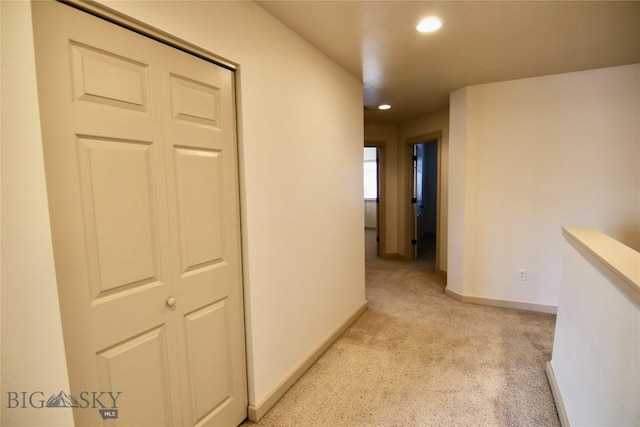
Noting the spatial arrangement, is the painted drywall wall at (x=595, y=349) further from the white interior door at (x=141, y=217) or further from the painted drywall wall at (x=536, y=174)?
the white interior door at (x=141, y=217)

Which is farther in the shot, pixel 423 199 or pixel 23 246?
pixel 423 199

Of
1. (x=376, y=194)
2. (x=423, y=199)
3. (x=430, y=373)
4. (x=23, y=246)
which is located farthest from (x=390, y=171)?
(x=23, y=246)

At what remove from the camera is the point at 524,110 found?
10.9 ft

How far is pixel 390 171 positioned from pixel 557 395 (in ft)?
13.7

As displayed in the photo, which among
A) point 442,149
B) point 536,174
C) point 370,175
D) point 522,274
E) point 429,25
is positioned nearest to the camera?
point 429,25

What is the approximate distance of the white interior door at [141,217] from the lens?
110cm

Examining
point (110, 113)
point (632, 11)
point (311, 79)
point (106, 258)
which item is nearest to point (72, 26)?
point (110, 113)

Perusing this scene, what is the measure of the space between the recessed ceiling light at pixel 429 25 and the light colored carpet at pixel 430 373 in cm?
237

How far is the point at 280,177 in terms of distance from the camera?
2.07m

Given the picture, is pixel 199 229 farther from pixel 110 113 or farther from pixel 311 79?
pixel 311 79

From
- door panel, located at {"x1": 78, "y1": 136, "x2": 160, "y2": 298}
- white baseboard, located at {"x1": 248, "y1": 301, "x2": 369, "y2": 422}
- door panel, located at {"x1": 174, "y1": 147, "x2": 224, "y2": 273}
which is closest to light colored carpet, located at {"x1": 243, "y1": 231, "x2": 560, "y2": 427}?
white baseboard, located at {"x1": 248, "y1": 301, "x2": 369, "y2": 422}

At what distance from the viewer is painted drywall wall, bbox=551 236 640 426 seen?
1.07m

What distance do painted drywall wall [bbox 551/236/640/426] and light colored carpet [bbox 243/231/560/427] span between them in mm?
332

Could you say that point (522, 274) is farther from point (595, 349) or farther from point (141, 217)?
point (141, 217)
